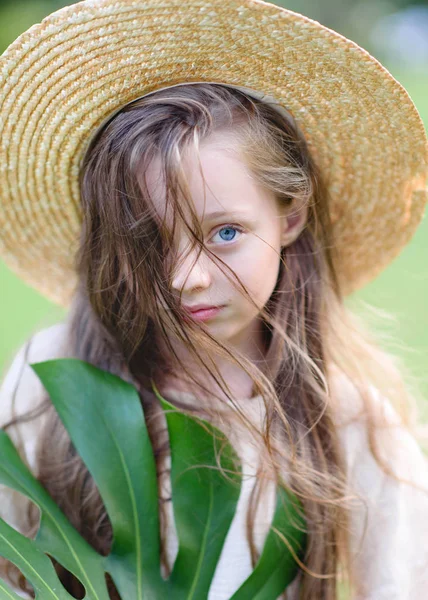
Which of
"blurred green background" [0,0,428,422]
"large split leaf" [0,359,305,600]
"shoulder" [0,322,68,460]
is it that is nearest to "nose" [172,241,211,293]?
"large split leaf" [0,359,305,600]

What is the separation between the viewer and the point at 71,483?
3.62ft

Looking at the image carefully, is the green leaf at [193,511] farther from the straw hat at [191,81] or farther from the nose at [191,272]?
the straw hat at [191,81]

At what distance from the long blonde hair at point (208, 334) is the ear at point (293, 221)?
0.01 meters

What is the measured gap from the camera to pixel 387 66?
4.56 metres

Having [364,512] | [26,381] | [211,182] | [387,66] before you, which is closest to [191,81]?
[211,182]

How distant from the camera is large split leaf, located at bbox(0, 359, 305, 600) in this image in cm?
97

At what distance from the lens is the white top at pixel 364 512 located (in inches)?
42.5

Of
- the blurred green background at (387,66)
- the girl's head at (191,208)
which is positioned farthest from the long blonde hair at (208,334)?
the blurred green background at (387,66)

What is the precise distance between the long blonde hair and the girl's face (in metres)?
0.01

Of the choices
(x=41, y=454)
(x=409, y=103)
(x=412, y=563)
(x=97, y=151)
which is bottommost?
(x=412, y=563)

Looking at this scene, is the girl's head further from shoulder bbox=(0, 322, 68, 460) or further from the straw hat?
shoulder bbox=(0, 322, 68, 460)

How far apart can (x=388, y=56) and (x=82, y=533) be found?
422 cm

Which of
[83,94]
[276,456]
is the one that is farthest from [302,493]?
[83,94]

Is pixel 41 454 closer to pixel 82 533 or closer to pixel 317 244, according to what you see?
pixel 82 533
